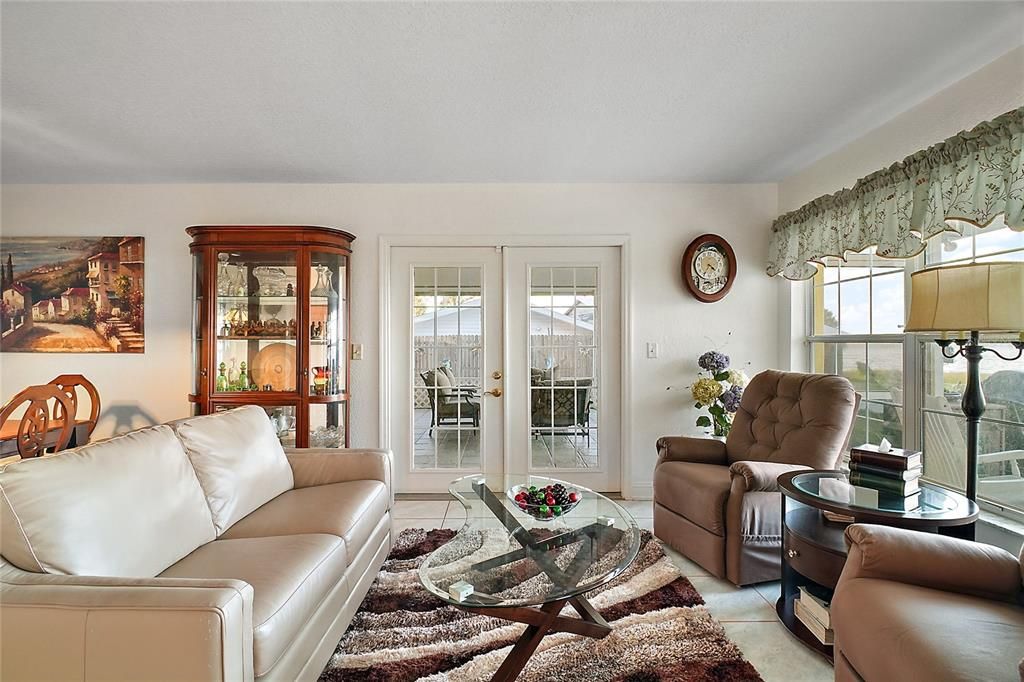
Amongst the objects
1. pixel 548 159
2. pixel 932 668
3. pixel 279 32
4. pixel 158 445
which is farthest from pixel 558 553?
pixel 548 159

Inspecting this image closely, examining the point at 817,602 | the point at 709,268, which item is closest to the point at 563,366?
the point at 709,268

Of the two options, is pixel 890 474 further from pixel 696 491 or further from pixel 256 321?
pixel 256 321

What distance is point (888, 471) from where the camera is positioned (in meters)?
2.03

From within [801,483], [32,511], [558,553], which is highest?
[32,511]

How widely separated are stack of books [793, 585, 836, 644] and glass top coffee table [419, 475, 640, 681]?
71cm

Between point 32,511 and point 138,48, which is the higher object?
point 138,48

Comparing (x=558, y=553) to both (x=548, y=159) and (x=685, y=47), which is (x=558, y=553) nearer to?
(x=685, y=47)

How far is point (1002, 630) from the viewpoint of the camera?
1230 millimetres

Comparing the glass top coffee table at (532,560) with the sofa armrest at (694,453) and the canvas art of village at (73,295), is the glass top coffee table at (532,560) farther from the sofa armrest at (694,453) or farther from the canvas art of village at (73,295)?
the canvas art of village at (73,295)

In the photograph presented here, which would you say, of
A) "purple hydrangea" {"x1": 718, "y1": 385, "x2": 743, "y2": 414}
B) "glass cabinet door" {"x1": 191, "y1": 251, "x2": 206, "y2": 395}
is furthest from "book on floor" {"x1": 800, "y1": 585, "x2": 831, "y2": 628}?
"glass cabinet door" {"x1": 191, "y1": 251, "x2": 206, "y2": 395}

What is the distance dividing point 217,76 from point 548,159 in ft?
6.22

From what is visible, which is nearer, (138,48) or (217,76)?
(138,48)

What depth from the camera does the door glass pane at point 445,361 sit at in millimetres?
3881

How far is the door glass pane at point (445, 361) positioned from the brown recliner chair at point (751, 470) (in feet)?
5.17
